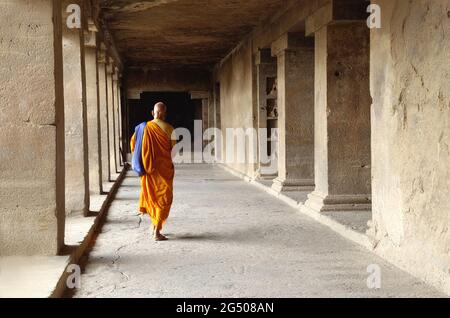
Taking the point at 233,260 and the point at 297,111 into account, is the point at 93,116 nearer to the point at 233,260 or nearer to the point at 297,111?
the point at 297,111

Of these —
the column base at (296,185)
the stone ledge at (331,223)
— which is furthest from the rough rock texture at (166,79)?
the column base at (296,185)

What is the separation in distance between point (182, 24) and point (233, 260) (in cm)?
754

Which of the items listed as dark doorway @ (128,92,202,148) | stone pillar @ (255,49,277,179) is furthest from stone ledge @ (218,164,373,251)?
dark doorway @ (128,92,202,148)

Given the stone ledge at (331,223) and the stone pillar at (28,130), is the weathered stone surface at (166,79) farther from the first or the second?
the stone pillar at (28,130)

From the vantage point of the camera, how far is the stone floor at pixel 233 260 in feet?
14.8

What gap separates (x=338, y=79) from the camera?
7.89m

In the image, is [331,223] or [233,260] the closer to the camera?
[233,260]

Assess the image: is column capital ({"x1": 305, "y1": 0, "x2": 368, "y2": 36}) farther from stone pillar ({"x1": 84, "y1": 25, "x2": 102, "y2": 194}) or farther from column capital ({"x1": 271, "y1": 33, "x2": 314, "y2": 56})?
stone pillar ({"x1": 84, "y1": 25, "x2": 102, "y2": 194})

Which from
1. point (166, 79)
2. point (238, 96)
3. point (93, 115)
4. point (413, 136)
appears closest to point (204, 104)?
point (166, 79)

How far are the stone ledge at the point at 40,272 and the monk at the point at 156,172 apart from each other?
0.83m

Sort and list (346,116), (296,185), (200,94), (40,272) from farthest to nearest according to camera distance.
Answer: (200,94), (296,185), (346,116), (40,272)

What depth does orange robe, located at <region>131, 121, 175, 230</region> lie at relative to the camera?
681 centimetres

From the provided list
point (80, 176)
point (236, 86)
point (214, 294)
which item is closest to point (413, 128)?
point (214, 294)

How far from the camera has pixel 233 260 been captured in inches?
219
